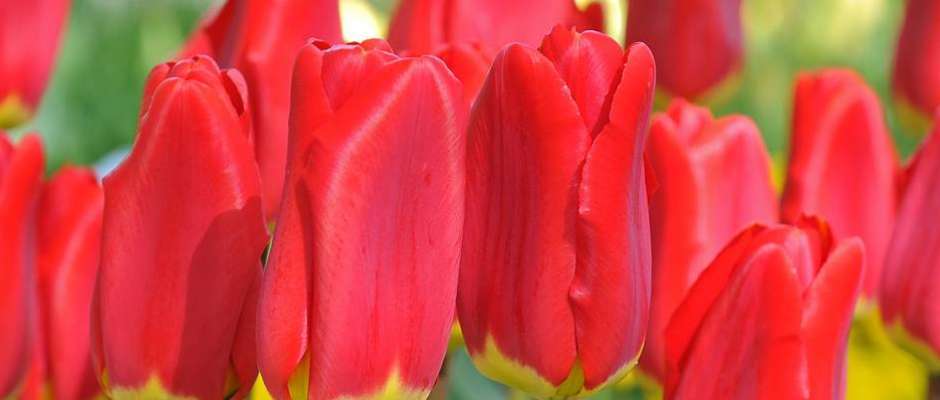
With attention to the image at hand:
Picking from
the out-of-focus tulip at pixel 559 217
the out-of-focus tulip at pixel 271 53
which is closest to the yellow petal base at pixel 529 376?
the out-of-focus tulip at pixel 559 217

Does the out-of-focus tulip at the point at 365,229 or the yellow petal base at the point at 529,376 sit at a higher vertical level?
the out-of-focus tulip at the point at 365,229

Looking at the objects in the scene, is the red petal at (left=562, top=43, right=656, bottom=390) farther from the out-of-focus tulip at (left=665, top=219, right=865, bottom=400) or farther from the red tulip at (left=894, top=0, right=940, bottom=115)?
the red tulip at (left=894, top=0, right=940, bottom=115)

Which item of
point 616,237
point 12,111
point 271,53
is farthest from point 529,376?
point 12,111

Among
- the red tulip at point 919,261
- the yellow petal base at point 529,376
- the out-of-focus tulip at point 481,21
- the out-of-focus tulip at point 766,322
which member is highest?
the out-of-focus tulip at point 481,21

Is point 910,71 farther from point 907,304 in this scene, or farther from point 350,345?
point 350,345

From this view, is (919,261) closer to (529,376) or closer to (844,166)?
(844,166)

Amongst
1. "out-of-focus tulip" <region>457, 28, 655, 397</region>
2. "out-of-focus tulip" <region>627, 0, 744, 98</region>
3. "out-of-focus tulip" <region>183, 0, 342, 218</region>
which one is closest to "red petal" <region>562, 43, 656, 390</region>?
"out-of-focus tulip" <region>457, 28, 655, 397</region>

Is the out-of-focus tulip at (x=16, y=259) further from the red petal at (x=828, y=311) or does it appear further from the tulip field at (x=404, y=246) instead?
the red petal at (x=828, y=311)

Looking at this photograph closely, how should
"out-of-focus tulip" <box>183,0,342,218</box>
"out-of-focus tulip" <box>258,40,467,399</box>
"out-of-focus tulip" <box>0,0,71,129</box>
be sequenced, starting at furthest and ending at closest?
1. "out-of-focus tulip" <box>0,0,71,129</box>
2. "out-of-focus tulip" <box>183,0,342,218</box>
3. "out-of-focus tulip" <box>258,40,467,399</box>
